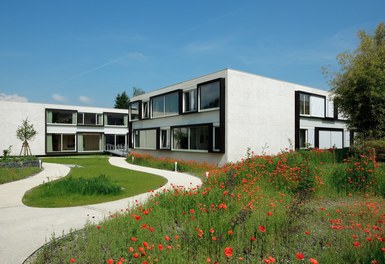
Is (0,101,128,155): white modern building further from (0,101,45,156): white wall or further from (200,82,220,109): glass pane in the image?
(200,82,220,109): glass pane

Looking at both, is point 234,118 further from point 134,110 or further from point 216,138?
point 134,110

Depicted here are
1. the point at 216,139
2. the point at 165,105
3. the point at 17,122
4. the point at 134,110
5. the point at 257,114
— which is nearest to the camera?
the point at 216,139

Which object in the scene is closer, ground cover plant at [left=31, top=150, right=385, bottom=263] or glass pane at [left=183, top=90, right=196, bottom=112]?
ground cover plant at [left=31, top=150, right=385, bottom=263]

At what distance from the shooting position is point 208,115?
2009 centimetres

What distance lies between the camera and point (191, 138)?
2138 cm

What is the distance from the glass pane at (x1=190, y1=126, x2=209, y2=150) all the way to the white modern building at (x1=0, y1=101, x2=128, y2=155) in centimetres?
2059

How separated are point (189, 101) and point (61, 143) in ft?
70.7

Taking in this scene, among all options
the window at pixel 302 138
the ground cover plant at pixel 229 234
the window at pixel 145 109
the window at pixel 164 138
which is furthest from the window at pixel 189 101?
the ground cover plant at pixel 229 234

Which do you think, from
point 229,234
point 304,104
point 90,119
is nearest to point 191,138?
point 304,104

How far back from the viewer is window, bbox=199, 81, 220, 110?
19.2 m

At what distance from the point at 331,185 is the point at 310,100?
1778 cm

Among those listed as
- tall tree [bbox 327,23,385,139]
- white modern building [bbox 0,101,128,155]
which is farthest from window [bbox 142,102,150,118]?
tall tree [bbox 327,23,385,139]

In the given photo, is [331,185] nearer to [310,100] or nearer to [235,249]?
[235,249]

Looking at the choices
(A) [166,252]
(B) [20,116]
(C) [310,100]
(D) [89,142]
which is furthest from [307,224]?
(D) [89,142]
